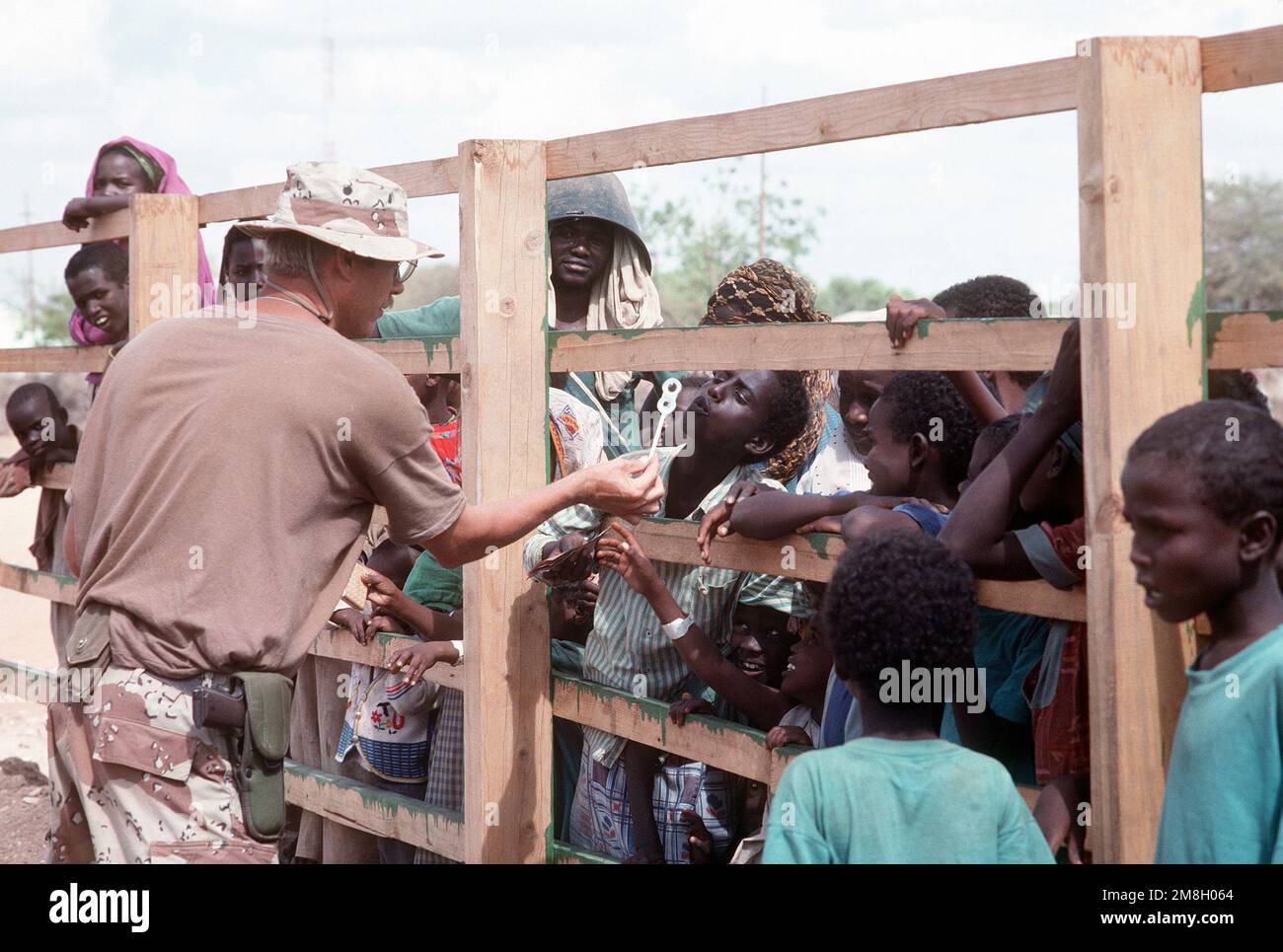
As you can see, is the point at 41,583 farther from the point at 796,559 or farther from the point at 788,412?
the point at 796,559

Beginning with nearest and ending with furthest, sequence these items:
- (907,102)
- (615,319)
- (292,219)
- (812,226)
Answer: (907,102) → (292,219) → (615,319) → (812,226)

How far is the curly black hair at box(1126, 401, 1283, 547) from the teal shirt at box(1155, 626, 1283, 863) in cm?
19

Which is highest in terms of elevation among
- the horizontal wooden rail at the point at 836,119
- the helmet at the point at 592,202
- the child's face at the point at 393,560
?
the helmet at the point at 592,202

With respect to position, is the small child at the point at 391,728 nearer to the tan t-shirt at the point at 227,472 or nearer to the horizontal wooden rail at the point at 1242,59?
the tan t-shirt at the point at 227,472

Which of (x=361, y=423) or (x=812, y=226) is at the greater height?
(x=812, y=226)

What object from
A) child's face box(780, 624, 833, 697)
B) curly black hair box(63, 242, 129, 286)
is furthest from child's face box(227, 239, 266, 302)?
child's face box(780, 624, 833, 697)

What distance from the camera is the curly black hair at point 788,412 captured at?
12.0 feet

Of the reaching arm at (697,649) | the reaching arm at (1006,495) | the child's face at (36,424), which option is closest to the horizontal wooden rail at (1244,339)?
the reaching arm at (1006,495)

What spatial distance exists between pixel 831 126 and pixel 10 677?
4.39 metres

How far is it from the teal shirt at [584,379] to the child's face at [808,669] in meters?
1.69

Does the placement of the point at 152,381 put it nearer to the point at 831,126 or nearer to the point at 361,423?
the point at 361,423
